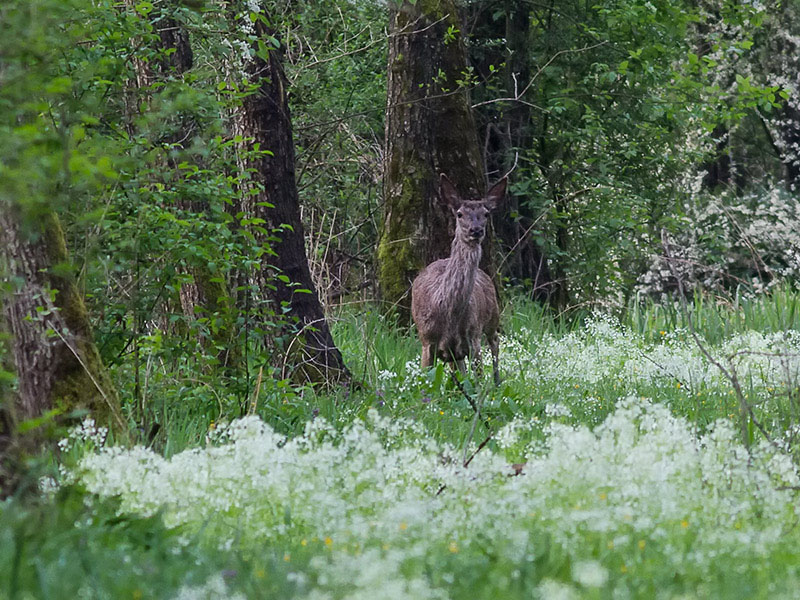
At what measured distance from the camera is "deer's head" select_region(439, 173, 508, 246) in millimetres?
10523

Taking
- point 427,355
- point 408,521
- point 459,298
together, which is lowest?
point 427,355

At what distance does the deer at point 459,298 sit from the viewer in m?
10.6

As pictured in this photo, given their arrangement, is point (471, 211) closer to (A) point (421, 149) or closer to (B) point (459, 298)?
(B) point (459, 298)

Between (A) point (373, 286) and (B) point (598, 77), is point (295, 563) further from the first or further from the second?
(B) point (598, 77)

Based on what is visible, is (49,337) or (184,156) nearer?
(49,337)

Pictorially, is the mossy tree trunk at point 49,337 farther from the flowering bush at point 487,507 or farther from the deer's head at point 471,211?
the deer's head at point 471,211

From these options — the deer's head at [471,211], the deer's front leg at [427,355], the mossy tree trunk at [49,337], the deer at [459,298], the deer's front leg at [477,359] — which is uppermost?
the mossy tree trunk at [49,337]

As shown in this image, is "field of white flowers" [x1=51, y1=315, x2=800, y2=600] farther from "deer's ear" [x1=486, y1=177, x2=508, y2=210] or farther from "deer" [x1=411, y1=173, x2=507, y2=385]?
"deer's ear" [x1=486, y1=177, x2=508, y2=210]

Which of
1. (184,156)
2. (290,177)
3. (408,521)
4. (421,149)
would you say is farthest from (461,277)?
(408,521)

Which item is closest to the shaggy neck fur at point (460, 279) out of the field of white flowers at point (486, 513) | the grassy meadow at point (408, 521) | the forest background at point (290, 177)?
the forest background at point (290, 177)

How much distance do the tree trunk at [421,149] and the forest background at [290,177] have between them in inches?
1.1

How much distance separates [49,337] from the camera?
6102 mm

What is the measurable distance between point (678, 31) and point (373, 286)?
5256 millimetres

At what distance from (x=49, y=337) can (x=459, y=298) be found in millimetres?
5293
